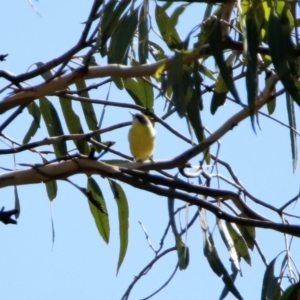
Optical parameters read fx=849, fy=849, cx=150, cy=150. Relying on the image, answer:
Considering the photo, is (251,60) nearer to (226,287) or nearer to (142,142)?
(226,287)

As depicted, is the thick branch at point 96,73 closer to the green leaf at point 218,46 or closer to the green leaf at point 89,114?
the green leaf at point 218,46

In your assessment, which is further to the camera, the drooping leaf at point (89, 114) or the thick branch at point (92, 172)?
the drooping leaf at point (89, 114)

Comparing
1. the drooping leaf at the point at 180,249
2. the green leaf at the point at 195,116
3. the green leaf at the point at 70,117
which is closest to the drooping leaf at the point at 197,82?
the green leaf at the point at 195,116

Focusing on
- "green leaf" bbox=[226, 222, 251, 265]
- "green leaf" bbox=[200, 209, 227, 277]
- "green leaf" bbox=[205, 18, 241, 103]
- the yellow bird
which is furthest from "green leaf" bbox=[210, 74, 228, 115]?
the yellow bird

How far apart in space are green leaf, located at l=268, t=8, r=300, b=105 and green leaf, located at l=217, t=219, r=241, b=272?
1.85 feet

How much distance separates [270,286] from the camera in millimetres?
1939

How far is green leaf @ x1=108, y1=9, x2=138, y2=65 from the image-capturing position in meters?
1.75

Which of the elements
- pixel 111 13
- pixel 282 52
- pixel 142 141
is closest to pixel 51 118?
pixel 111 13

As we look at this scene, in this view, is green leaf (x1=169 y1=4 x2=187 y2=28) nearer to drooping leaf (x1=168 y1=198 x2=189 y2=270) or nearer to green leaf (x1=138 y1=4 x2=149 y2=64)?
green leaf (x1=138 y1=4 x2=149 y2=64)

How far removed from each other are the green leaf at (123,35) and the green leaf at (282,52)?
30 cm

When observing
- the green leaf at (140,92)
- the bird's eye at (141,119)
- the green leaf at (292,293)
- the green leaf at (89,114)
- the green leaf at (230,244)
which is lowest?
the green leaf at (292,293)

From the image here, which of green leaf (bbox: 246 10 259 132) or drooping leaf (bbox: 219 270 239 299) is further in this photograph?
drooping leaf (bbox: 219 270 239 299)

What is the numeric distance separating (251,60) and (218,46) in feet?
0.33

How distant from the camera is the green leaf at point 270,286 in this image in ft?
6.35
